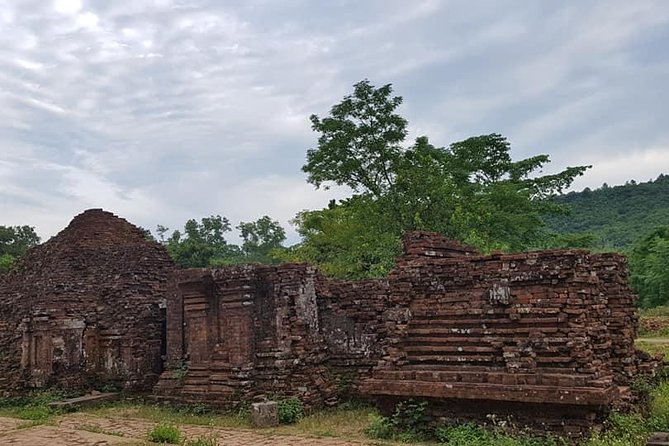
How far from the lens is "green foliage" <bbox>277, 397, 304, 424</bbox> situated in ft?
36.1

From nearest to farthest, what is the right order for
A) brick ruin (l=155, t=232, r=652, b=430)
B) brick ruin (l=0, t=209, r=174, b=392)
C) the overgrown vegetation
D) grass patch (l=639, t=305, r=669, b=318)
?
brick ruin (l=155, t=232, r=652, b=430), the overgrown vegetation, brick ruin (l=0, t=209, r=174, b=392), grass patch (l=639, t=305, r=669, b=318)

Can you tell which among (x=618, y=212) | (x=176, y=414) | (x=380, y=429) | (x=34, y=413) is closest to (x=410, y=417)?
(x=380, y=429)

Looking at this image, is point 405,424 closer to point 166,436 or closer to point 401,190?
point 166,436

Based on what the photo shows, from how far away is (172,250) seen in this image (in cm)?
4162

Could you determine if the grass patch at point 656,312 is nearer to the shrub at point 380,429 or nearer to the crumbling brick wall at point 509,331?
the crumbling brick wall at point 509,331

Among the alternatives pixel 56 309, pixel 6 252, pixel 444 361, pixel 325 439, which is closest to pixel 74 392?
pixel 56 309

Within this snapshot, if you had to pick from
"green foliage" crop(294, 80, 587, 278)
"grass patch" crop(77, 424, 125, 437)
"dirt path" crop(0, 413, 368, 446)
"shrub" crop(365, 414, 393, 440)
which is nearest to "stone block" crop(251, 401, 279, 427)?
"dirt path" crop(0, 413, 368, 446)

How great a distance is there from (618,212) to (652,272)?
73.8ft

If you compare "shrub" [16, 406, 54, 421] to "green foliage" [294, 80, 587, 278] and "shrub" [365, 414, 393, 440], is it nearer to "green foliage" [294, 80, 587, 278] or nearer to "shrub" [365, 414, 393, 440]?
"shrub" [365, 414, 393, 440]

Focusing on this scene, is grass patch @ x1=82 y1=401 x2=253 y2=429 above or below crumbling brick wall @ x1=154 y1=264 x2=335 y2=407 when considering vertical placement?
below

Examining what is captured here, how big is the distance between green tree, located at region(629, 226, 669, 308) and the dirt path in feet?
95.2

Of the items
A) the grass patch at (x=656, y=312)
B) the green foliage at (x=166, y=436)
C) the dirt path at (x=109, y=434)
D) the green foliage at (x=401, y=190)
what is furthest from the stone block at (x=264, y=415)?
the grass patch at (x=656, y=312)

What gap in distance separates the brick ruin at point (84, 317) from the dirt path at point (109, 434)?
2.88 metres

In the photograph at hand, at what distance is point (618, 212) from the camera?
55.2 meters
